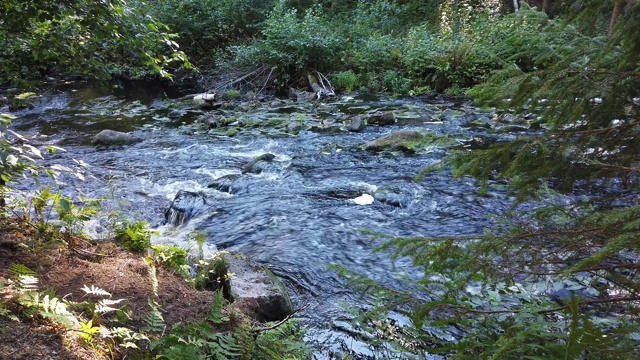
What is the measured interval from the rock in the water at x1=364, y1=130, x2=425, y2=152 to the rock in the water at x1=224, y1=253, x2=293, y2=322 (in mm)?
5111

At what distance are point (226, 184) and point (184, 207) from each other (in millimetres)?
1149

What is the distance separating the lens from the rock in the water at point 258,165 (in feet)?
26.0

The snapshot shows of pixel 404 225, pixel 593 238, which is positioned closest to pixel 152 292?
pixel 593 238

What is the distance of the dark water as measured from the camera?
15.3 feet

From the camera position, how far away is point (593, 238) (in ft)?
7.74

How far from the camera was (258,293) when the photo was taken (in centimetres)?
373

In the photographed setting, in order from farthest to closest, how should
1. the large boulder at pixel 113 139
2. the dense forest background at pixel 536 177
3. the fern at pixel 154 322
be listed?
the large boulder at pixel 113 139 < the fern at pixel 154 322 < the dense forest background at pixel 536 177

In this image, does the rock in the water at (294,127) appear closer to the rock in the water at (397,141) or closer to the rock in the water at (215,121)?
the rock in the water at (215,121)

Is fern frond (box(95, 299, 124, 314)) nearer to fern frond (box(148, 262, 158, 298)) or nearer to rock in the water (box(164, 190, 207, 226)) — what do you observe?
fern frond (box(148, 262, 158, 298))

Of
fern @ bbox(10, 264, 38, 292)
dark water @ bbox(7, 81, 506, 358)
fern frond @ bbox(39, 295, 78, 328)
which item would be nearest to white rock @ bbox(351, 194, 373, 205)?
dark water @ bbox(7, 81, 506, 358)

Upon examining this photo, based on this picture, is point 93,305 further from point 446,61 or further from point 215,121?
point 446,61

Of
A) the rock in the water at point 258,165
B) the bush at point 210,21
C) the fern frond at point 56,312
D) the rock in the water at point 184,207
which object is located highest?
the bush at point 210,21

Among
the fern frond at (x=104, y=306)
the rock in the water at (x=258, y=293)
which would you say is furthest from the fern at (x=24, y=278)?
the rock in the water at (x=258, y=293)

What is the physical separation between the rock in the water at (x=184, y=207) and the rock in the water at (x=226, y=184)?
0.51m
